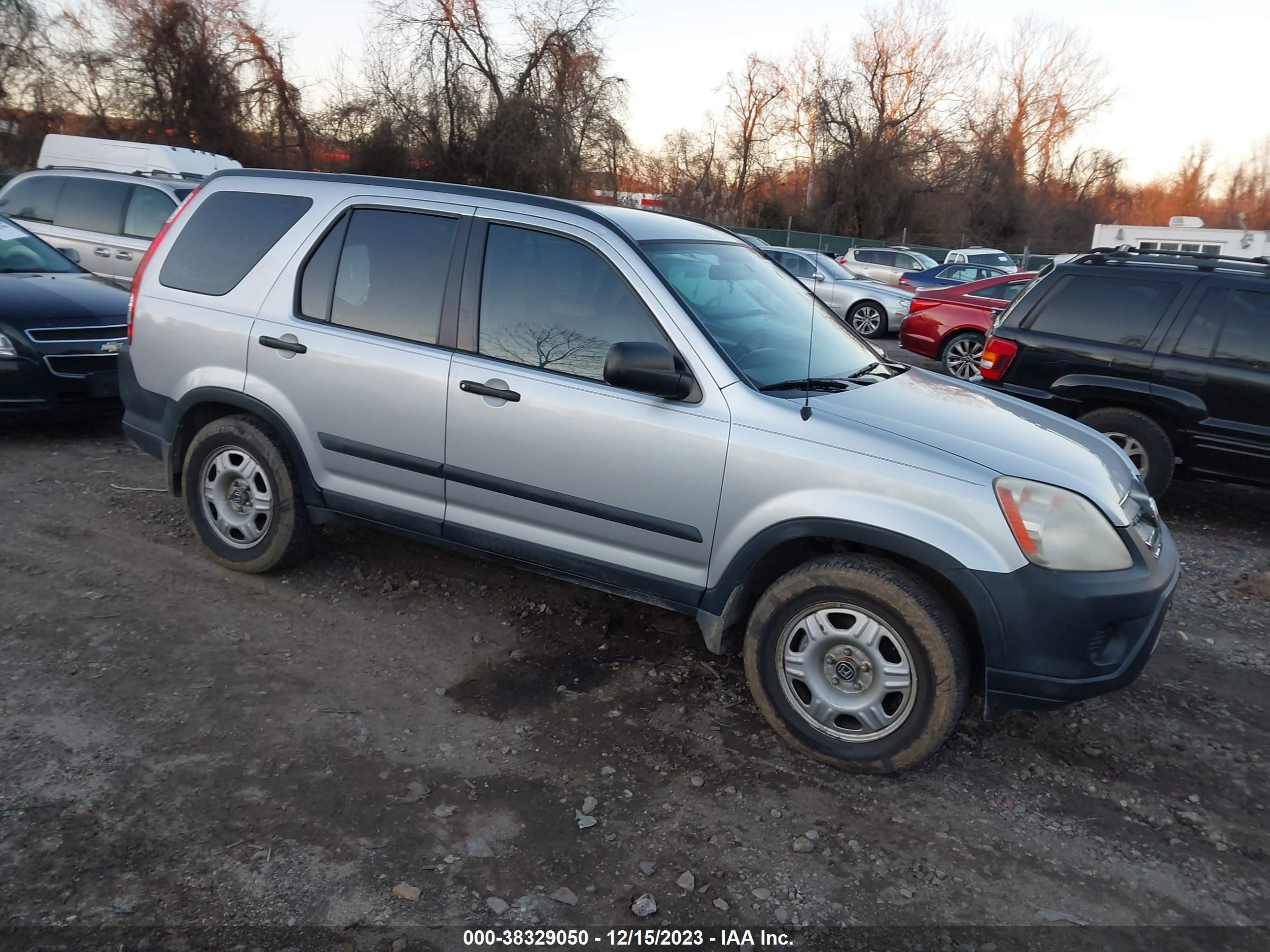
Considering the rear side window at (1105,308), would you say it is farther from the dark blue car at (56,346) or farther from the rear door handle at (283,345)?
the dark blue car at (56,346)

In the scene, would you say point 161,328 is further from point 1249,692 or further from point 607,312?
point 1249,692

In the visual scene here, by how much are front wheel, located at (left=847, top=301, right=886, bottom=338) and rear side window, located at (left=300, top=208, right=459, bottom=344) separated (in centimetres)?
1347

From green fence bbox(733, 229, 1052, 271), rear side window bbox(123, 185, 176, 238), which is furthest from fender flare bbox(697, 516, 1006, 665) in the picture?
green fence bbox(733, 229, 1052, 271)

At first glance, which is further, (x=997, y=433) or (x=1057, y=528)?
(x=997, y=433)

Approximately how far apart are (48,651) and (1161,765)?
14.8ft

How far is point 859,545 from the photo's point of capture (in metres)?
3.50

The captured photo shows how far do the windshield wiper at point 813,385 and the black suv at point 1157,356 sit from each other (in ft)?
12.6

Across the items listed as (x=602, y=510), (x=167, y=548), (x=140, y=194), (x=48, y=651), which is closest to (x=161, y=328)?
(x=167, y=548)

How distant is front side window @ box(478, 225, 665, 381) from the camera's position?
366 centimetres

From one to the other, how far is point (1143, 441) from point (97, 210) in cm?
1105

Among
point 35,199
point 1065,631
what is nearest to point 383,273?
point 1065,631

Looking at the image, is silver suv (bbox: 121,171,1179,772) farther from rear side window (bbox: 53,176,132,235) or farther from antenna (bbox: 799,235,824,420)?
rear side window (bbox: 53,176,132,235)

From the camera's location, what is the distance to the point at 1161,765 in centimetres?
356

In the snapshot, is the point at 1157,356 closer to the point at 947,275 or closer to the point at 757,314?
the point at 757,314
